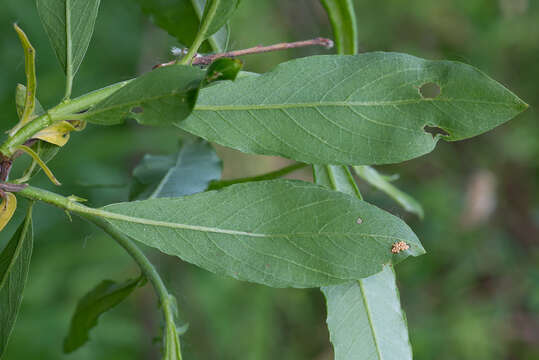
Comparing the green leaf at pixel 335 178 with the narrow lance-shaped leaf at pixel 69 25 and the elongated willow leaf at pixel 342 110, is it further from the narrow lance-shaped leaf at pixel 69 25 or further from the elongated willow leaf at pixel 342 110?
the narrow lance-shaped leaf at pixel 69 25

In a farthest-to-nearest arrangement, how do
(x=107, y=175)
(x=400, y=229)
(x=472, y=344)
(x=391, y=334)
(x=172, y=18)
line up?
(x=472, y=344)
(x=107, y=175)
(x=172, y=18)
(x=391, y=334)
(x=400, y=229)

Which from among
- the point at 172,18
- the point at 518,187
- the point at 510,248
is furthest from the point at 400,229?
the point at 518,187

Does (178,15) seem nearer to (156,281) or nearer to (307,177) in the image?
(156,281)

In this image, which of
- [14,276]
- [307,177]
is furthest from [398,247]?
[307,177]

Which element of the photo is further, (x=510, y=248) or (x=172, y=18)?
(x=510, y=248)

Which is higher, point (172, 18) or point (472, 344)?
point (172, 18)

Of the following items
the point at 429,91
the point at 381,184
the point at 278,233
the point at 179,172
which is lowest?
Answer: the point at 429,91

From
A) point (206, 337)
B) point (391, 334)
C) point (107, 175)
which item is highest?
point (391, 334)

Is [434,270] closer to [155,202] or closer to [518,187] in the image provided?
[518,187]
